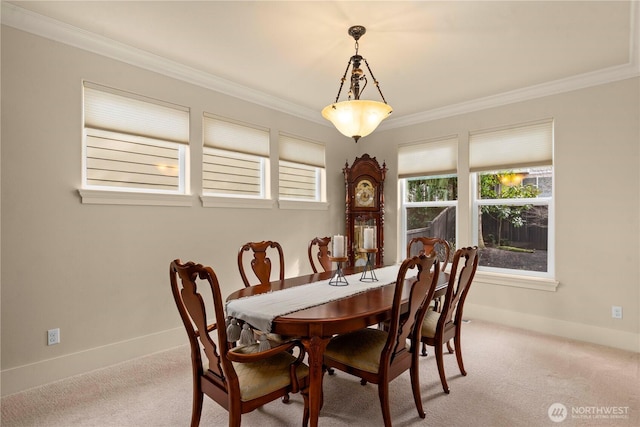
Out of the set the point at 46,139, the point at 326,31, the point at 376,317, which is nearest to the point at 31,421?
the point at 46,139

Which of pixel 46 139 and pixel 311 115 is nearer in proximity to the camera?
pixel 46 139

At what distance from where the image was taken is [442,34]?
102 inches

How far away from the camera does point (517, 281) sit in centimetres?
→ 384

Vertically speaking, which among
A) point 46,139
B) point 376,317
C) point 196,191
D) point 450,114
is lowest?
point 376,317

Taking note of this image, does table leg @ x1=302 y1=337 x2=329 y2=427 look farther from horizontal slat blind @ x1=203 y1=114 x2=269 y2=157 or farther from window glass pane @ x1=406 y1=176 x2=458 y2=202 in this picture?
window glass pane @ x1=406 y1=176 x2=458 y2=202

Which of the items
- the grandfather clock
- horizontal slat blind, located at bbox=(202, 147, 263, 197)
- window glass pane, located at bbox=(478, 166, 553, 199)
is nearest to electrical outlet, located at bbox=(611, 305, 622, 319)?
window glass pane, located at bbox=(478, 166, 553, 199)

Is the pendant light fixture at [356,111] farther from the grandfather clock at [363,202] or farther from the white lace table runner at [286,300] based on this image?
the grandfather clock at [363,202]

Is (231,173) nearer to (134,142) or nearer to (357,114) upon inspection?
(134,142)

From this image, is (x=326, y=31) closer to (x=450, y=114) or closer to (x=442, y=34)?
(x=442, y=34)

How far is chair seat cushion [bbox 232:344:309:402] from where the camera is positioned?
1.66m

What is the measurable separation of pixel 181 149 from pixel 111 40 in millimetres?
1026

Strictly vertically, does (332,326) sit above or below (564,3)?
below

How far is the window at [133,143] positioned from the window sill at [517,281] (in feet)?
11.5

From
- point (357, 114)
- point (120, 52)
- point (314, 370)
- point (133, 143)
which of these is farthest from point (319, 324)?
point (120, 52)
